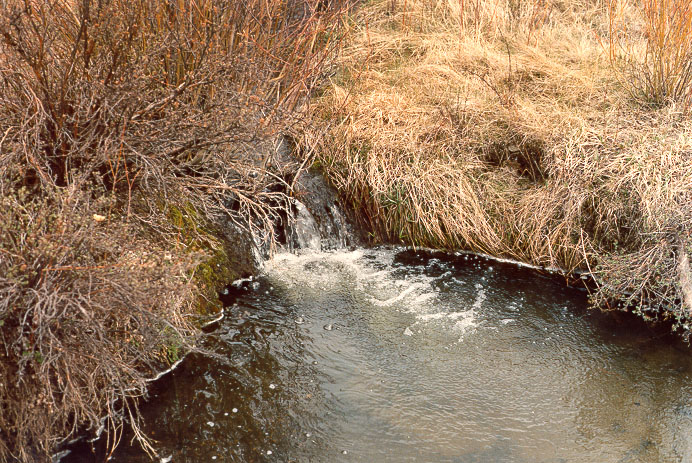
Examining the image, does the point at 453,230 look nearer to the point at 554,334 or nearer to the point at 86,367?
the point at 554,334

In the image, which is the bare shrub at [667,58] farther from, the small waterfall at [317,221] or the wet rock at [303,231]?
the wet rock at [303,231]

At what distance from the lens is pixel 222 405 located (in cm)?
376

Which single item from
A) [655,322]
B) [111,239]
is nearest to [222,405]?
[111,239]

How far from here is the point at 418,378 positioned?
413cm

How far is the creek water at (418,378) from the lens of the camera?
3.55 m

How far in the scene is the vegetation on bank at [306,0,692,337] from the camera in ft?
16.0

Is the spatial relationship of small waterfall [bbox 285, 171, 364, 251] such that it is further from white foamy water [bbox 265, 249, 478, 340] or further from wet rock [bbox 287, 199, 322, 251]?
white foamy water [bbox 265, 249, 478, 340]

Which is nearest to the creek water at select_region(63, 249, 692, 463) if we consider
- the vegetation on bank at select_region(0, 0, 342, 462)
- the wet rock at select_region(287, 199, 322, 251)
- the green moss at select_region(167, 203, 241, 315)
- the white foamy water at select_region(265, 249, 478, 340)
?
the white foamy water at select_region(265, 249, 478, 340)

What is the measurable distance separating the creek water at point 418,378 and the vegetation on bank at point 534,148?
1.35 feet

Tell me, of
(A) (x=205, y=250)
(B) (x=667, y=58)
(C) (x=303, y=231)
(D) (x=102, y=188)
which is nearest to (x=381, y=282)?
(C) (x=303, y=231)

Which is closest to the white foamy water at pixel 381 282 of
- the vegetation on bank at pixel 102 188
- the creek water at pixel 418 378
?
the creek water at pixel 418 378

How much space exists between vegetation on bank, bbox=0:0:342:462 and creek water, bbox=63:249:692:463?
37 centimetres

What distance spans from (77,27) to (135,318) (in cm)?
180

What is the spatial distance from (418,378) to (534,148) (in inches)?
110
